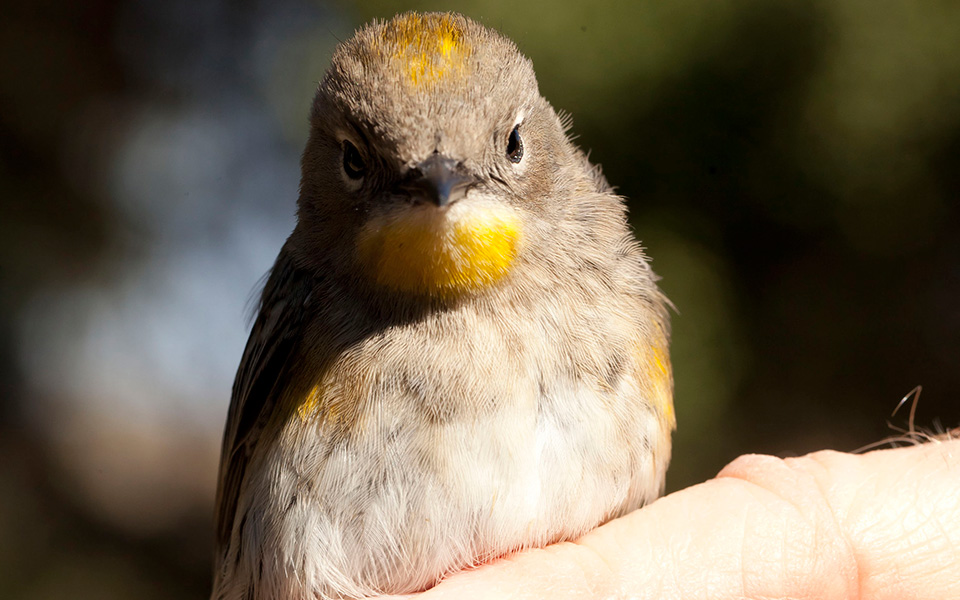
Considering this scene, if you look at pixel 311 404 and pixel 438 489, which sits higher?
pixel 311 404

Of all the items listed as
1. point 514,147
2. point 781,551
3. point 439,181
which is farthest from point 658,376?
point 439,181

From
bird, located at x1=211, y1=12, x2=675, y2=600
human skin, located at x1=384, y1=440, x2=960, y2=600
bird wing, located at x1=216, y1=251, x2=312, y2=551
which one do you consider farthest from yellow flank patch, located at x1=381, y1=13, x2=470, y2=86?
human skin, located at x1=384, y1=440, x2=960, y2=600

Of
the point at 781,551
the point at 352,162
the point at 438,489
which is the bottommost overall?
the point at 781,551

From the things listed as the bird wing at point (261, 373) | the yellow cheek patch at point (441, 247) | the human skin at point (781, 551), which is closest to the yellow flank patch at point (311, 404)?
the bird wing at point (261, 373)

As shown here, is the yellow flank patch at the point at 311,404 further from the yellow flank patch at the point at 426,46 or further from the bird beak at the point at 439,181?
the yellow flank patch at the point at 426,46

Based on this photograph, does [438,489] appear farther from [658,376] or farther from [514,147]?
[514,147]

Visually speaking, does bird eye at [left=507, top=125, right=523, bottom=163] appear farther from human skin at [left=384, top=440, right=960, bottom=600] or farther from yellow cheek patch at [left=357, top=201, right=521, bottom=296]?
human skin at [left=384, top=440, right=960, bottom=600]

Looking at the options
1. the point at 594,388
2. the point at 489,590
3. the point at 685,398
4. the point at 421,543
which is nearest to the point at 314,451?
the point at 421,543
